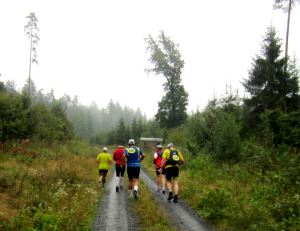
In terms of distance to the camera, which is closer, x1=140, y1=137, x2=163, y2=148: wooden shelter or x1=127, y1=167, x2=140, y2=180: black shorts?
x1=127, y1=167, x2=140, y2=180: black shorts

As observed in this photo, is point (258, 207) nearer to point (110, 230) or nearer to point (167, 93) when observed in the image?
point (110, 230)

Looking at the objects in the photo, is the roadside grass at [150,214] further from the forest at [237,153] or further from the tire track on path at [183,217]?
the forest at [237,153]

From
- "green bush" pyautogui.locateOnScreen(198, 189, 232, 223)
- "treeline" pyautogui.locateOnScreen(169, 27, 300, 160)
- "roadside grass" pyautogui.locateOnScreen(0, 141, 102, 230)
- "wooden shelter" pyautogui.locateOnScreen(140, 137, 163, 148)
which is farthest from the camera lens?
"wooden shelter" pyautogui.locateOnScreen(140, 137, 163, 148)

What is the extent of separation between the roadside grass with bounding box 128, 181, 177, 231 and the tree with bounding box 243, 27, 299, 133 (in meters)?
12.9

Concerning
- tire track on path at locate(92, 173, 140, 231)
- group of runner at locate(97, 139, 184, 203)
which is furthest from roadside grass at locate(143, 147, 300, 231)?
tire track on path at locate(92, 173, 140, 231)

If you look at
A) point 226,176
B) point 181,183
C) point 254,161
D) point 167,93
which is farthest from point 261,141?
point 167,93

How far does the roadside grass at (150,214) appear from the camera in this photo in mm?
9559

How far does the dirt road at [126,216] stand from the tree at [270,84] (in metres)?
12.5

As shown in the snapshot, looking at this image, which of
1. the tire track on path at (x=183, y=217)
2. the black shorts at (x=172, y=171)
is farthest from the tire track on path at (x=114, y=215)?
the black shorts at (x=172, y=171)

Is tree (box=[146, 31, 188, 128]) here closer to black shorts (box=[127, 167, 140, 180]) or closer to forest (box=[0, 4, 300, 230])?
forest (box=[0, 4, 300, 230])

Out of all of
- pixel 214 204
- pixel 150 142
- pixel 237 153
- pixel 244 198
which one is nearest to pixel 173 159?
pixel 214 204

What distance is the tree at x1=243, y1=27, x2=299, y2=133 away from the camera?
23312mm

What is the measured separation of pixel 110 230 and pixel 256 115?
1745 cm

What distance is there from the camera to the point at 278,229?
349 inches
